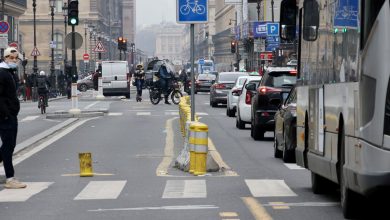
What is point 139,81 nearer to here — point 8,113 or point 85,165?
point 85,165

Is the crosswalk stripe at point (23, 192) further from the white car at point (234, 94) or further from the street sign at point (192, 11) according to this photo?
the white car at point (234, 94)

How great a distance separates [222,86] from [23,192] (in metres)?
37.0

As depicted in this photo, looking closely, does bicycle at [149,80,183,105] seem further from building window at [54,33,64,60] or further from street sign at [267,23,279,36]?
building window at [54,33,64,60]

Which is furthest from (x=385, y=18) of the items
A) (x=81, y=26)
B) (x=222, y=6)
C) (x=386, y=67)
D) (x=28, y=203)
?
(x=222, y=6)

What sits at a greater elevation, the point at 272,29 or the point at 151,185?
the point at 272,29

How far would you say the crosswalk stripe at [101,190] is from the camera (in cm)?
1447

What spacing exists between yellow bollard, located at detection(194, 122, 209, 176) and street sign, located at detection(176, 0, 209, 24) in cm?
237

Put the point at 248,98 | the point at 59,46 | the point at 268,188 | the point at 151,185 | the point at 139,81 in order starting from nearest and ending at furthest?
the point at 268,188, the point at 151,185, the point at 248,98, the point at 139,81, the point at 59,46

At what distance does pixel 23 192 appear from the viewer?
50.0 ft

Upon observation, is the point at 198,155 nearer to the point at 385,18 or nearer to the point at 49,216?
the point at 49,216

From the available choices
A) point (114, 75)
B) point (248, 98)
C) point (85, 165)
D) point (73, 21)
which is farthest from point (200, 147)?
point (114, 75)

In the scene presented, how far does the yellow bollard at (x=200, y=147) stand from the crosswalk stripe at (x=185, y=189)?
116 cm

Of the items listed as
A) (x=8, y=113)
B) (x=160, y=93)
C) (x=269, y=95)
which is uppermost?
(x=8, y=113)

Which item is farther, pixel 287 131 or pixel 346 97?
pixel 287 131
